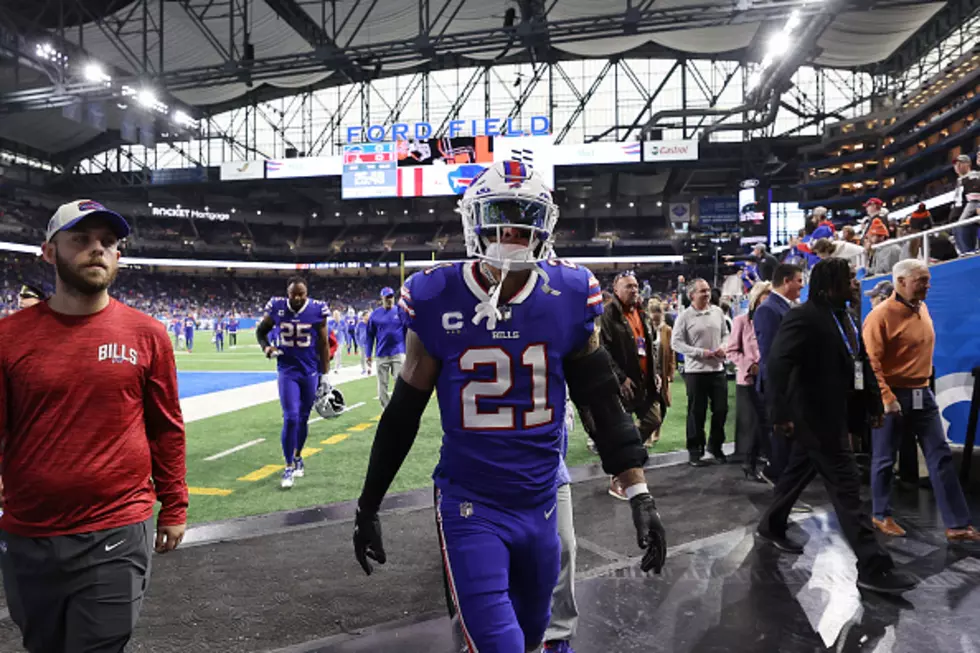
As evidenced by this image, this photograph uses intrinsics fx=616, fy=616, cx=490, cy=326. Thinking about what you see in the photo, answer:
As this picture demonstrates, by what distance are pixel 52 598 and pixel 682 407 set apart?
10890mm

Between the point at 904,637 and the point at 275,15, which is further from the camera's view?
the point at 275,15

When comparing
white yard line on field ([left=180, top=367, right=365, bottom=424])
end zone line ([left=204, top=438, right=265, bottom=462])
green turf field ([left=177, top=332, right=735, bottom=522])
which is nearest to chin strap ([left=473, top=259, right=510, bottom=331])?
green turf field ([left=177, top=332, right=735, bottom=522])

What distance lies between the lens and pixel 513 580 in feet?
6.59

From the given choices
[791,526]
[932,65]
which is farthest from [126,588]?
[932,65]

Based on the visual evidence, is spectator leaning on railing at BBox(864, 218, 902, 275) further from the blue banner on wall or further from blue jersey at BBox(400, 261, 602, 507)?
A: blue jersey at BBox(400, 261, 602, 507)

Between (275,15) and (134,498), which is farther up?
(275,15)

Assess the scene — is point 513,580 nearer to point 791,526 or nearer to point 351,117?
point 791,526

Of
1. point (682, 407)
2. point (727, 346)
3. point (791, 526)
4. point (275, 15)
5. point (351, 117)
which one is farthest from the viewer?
point (351, 117)

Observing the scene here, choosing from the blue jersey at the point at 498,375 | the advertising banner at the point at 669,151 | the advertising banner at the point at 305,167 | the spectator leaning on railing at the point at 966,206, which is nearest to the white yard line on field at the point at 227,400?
the blue jersey at the point at 498,375

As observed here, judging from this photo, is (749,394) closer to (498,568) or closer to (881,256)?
(881,256)

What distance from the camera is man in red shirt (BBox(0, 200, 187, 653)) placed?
6.49 feet

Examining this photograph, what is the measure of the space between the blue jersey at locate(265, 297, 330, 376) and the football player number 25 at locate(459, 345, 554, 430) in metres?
4.67

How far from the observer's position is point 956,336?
5996 mm

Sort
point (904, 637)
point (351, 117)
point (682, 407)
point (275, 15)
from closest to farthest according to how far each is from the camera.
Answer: point (904, 637), point (682, 407), point (275, 15), point (351, 117)
